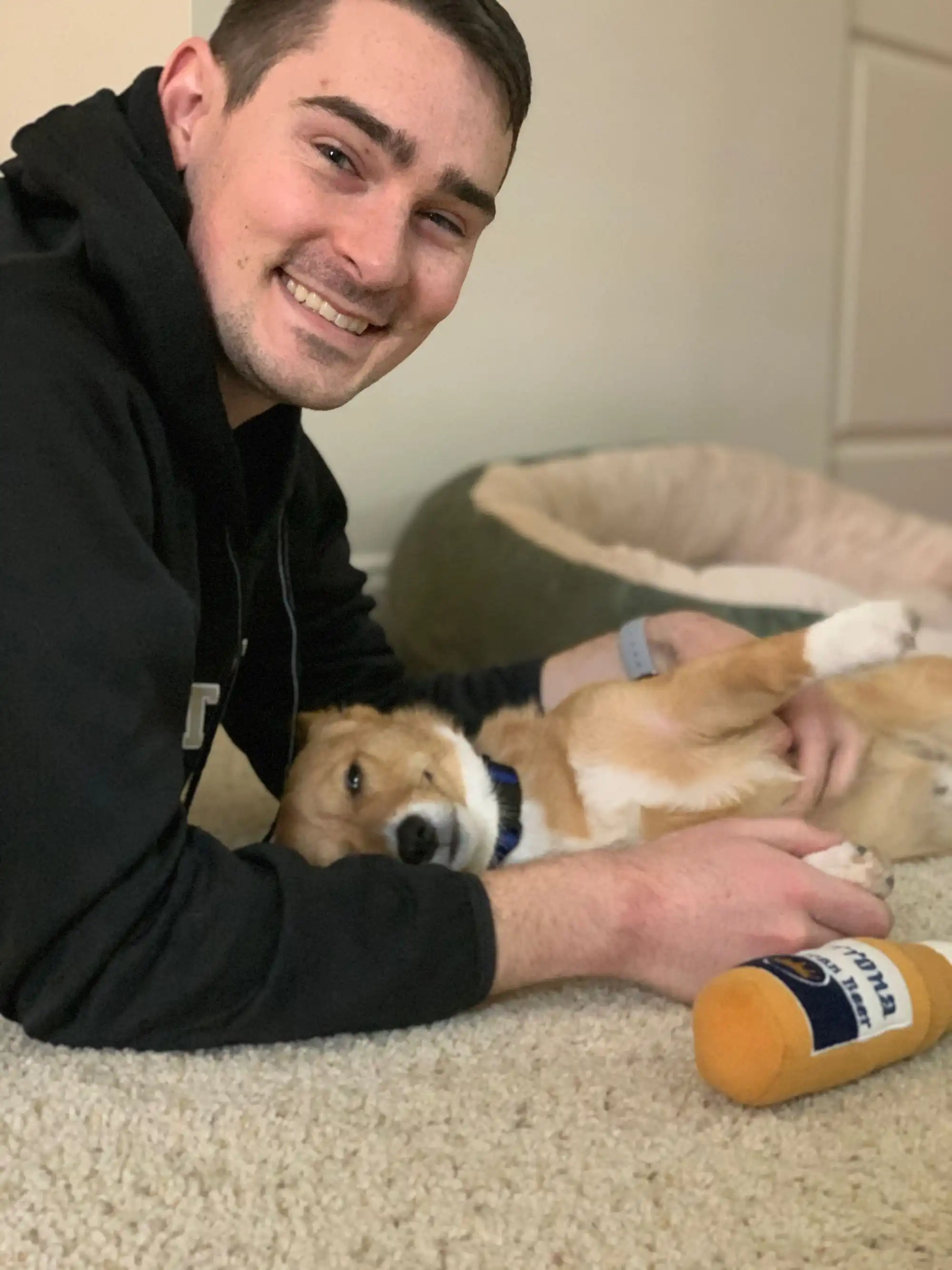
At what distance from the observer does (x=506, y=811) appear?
1409mm

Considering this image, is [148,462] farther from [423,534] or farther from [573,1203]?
[423,534]

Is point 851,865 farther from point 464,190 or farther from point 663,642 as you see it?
point 464,190

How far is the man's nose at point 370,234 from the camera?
3.48 feet

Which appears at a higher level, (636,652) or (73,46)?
(73,46)

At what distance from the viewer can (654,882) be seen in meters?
1.05

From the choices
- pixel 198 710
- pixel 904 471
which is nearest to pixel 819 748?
pixel 198 710

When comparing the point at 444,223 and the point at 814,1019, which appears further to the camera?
the point at 444,223

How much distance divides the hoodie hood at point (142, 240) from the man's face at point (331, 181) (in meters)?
0.04

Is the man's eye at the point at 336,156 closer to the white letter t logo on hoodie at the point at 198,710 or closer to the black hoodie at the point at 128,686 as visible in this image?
the black hoodie at the point at 128,686

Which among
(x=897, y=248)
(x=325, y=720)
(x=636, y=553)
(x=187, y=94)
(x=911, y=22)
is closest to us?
(x=187, y=94)

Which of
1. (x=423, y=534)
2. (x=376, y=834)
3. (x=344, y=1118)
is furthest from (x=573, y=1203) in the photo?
(x=423, y=534)

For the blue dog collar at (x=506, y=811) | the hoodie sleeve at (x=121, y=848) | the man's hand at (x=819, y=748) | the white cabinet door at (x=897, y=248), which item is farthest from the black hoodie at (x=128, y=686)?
the white cabinet door at (x=897, y=248)

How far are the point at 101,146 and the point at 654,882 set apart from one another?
30.7 inches

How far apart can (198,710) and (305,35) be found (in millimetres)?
624
